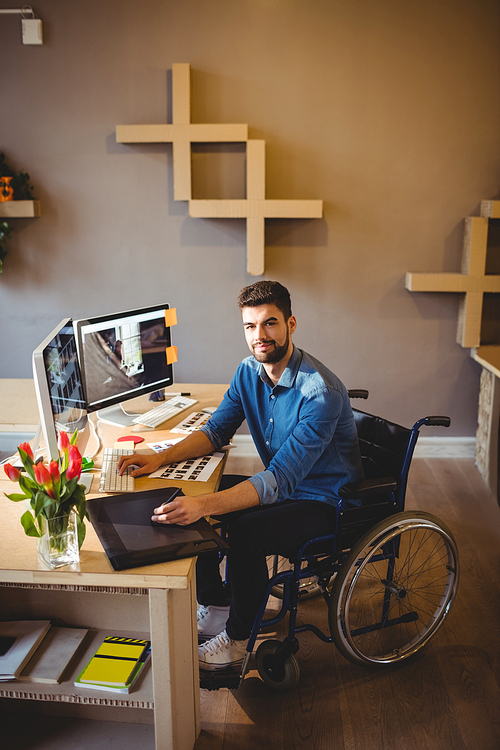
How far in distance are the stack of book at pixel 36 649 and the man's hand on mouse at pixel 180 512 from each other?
1.55 ft

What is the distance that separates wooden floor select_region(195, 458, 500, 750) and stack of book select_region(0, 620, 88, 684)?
1.64 ft

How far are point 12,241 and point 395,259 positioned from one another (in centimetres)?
237

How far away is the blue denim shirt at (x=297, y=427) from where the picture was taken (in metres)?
1.76

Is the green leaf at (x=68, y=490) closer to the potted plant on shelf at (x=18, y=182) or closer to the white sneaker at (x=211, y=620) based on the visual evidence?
the white sneaker at (x=211, y=620)

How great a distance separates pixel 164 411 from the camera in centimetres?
243

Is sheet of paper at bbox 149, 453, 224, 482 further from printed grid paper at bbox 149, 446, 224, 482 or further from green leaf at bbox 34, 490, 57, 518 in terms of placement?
green leaf at bbox 34, 490, 57, 518

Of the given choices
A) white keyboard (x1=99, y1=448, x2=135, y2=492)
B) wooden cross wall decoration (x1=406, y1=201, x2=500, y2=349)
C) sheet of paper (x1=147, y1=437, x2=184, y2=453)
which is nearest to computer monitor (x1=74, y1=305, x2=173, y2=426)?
sheet of paper (x1=147, y1=437, x2=184, y2=453)

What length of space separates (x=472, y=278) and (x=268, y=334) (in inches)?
77.3

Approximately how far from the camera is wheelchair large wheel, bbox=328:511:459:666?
5.68 feet

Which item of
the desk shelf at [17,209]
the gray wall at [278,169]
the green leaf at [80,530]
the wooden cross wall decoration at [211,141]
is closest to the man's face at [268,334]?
the green leaf at [80,530]

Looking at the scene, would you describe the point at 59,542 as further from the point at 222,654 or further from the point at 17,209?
the point at 17,209

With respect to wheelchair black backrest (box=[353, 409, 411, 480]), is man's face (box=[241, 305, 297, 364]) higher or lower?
higher

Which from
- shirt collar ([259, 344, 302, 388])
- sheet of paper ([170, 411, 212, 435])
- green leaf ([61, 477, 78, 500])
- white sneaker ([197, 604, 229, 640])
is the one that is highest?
shirt collar ([259, 344, 302, 388])

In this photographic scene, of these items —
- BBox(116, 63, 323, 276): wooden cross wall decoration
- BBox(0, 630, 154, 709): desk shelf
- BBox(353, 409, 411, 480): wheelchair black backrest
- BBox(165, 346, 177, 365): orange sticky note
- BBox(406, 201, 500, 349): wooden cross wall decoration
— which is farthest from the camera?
BBox(406, 201, 500, 349): wooden cross wall decoration
